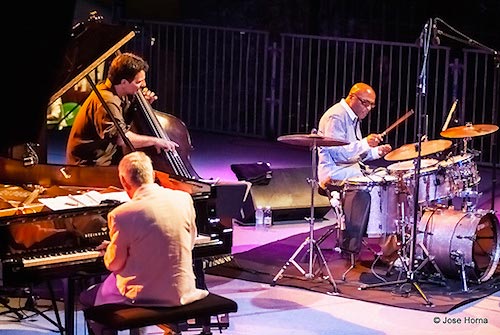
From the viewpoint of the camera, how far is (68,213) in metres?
5.66

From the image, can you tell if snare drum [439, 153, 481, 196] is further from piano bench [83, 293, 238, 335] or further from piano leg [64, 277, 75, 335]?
piano leg [64, 277, 75, 335]

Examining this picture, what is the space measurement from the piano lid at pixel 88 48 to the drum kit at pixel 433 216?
1.77 metres

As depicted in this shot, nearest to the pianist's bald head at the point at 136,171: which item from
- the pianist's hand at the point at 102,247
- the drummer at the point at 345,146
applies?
the pianist's hand at the point at 102,247

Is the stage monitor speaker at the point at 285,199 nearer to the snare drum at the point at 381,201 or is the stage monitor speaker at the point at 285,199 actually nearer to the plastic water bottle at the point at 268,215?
the plastic water bottle at the point at 268,215

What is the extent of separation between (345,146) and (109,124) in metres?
2.21

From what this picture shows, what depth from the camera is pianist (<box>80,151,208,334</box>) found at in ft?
17.2

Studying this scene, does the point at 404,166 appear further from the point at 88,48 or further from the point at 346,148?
the point at 88,48

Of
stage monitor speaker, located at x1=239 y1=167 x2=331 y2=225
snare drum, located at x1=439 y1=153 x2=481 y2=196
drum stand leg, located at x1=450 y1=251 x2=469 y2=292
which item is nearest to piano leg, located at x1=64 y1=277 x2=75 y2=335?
drum stand leg, located at x1=450 y1=251 x2=469 y2=292

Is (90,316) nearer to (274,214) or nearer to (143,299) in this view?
(143,299)

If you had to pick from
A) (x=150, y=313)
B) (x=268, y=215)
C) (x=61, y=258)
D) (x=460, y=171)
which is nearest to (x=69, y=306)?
(x=61, y=258)

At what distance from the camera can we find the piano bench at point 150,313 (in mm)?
5137

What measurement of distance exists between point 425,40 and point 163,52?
7358 mm

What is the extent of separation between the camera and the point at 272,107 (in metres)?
13.8

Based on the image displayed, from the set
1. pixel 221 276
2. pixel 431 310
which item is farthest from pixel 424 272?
pixel 221 276
